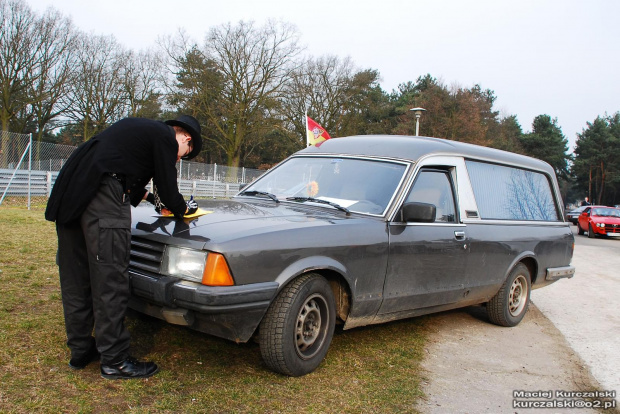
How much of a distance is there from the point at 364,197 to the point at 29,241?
6032 mm

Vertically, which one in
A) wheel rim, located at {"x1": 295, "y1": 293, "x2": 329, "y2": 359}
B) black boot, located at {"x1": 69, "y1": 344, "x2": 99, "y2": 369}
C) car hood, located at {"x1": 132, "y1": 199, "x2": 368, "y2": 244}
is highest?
car hood, located at {"x1": 132, "y1": 199, "x2": 368, "y2": 244}

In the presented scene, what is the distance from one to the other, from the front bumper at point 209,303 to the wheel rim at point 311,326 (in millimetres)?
364

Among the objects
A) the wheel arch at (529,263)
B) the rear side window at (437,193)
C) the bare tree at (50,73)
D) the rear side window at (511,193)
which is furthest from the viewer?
the bare tree at (50,73)

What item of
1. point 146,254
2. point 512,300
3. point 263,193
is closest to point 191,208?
point 146,254

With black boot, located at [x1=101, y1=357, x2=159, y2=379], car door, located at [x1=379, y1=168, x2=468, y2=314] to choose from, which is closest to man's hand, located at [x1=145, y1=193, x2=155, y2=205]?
black boot, located at [x1=101, y1=357, x2=159, y2=379]

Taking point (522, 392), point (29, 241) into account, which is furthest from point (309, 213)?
point (29, 241)

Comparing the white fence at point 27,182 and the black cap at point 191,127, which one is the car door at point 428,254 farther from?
the white fence at point 27,182

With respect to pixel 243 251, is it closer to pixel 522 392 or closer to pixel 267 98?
pixel 522 392

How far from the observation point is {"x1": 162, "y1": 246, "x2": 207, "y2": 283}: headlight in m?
3.28

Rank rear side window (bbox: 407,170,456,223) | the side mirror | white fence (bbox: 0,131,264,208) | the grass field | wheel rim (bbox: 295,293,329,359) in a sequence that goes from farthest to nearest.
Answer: white fence (bbox: 0,131,264,208), rear side window (bbox: 407,170,456,223), the side mirror, wheel rim (bbox: 295,293,329,359), the grass field

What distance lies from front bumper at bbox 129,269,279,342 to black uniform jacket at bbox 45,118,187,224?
611mm

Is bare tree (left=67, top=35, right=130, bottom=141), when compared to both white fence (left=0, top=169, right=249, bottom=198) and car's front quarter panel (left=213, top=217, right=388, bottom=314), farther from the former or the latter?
car's front quarter panel (left=213, top=217, right=388, bottom=314)

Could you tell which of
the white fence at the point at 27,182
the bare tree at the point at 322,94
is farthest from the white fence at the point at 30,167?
the bare tree at the point at 322,94

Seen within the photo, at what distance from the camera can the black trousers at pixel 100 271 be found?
327 cm
